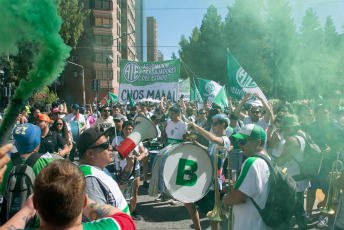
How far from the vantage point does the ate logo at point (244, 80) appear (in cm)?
750

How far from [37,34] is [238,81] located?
22.3 feet

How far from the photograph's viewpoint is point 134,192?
5.23 metres

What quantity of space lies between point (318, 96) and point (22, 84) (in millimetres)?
7409

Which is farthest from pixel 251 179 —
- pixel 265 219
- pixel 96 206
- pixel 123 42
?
pixel 123 42

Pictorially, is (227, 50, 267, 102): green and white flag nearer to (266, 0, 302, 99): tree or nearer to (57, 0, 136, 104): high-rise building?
(266, 0, 302, 99): tree

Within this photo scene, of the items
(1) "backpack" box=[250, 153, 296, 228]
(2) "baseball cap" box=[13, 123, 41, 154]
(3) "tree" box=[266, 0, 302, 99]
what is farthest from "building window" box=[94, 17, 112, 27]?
(1) "backpack" box=[250, 153, 296, 228]

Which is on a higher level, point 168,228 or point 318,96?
point 318,96

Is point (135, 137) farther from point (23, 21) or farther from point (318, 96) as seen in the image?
point (318, 96)

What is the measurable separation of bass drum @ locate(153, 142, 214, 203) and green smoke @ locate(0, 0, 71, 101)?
8.02ft

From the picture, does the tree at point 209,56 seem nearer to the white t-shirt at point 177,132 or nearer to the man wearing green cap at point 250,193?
the white t-shirt at point 177,132

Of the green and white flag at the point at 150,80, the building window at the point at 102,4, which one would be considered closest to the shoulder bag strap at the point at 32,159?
the green and white flag at the point at 150,80

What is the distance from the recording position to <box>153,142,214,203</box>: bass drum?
3877mm

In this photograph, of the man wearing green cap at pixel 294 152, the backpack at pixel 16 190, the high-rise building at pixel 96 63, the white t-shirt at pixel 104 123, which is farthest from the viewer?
the high-rise building at pixel 96 63

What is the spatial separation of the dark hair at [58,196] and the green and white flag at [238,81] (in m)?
6.51
